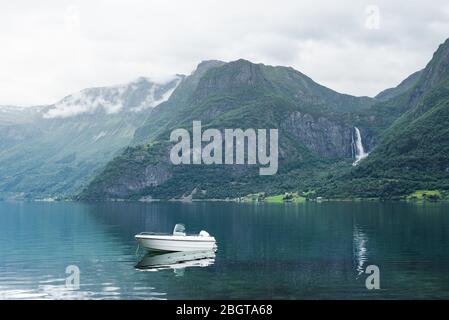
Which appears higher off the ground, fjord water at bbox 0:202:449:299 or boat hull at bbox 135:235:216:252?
boat hull at bbox 135:235:216:252

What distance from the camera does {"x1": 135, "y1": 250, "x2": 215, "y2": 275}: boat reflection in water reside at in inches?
3272

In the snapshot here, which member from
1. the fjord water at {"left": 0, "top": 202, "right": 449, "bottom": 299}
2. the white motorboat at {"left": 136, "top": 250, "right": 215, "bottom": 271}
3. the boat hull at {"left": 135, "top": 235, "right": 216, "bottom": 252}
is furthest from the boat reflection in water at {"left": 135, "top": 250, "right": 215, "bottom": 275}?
the fjord water at {"left": 0, "top": 202, "right": 449, "bottom": 299}

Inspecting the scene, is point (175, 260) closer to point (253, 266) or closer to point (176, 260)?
point (176, 260)

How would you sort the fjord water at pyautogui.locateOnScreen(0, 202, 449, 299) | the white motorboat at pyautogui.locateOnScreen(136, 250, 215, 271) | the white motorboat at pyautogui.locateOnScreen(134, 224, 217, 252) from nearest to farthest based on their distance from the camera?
the fjord water at pyautogui.locateOnScreen(0, 202, 449, 299) → the white motorboat at pyautogui.locateOnScreen(136, 250, 215, 271) → the white motorboat at pyautogui.locateOnScreen(134, 224, 217, 252)

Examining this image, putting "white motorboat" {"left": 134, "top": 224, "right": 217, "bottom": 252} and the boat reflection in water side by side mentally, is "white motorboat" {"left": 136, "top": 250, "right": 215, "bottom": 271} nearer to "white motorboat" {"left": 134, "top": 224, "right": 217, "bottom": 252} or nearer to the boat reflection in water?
the boat reflection in water

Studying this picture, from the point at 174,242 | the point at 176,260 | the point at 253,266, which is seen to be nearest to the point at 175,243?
the point at 174,242

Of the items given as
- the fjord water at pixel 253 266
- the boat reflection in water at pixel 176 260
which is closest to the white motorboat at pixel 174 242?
the boat reflection in water at pixel 176 260

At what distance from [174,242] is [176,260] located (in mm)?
7708

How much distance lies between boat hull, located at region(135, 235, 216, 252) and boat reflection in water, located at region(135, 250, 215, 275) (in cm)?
75

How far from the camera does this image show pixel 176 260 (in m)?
91.8

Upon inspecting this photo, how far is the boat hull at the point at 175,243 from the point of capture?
98.6 m

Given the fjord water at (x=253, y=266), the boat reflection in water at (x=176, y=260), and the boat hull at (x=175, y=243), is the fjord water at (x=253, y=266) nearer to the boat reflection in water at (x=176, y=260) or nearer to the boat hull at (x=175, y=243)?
the boat reflection in water at (x=176, y=260)
